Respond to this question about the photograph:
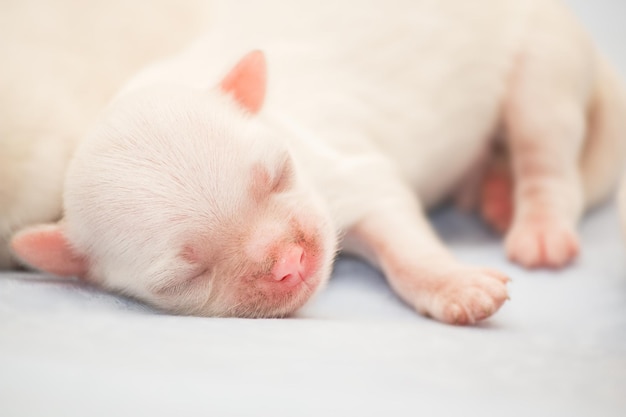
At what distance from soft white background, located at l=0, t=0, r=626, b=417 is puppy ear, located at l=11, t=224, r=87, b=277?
0.14ft

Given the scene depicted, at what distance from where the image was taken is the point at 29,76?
1535 mm

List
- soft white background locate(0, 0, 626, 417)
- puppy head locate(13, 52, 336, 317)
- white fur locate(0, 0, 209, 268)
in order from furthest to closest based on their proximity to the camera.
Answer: white fur locate(0, 0, 209, 268), puppy head locate(13, 52, 336, 317), soft white background locate(0, 0, 626, 417)

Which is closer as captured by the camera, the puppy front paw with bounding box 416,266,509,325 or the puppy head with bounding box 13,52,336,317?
the puppy head with bounding box 13,52,336,317

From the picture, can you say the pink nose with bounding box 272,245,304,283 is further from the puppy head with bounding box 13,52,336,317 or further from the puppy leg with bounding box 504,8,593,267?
the puppy leg with bounding box 504,8,593,267

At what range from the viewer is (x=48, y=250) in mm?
1306

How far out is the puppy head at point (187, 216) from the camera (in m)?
1.16

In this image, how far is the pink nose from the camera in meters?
1.17

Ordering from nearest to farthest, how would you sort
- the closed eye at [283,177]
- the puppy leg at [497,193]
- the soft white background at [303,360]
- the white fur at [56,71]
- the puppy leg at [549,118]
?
the soft white background at [303,360] → the closed eye at [283,177] → the white fur at [56,71] → the puppy leg at [549,118] → the puppy leg at [497,193]

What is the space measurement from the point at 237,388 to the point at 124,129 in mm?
516

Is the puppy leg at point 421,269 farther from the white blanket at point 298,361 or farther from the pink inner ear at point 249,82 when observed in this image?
the pink inner ear at point 249,82

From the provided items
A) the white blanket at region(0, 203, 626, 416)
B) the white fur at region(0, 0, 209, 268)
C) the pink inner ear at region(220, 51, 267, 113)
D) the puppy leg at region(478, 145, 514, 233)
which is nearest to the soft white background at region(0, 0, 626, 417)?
the white blanket at region(0, 203, 626, 416)

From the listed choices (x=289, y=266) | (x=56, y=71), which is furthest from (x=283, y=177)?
(x=56, y=71)

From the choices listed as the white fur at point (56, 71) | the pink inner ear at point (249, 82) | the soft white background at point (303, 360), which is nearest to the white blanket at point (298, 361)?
the soft white background at point (303, 360)

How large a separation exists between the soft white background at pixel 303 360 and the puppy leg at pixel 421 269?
0.04 metres
